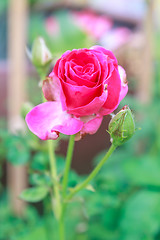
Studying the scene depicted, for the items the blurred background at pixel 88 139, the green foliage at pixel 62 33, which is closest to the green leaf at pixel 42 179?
the blurred background at pixel 88 139

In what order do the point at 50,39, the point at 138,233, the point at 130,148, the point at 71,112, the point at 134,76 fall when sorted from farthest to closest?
the point at 50,39 → the point at 134,76 → the point at 130,148 → the point at 138,233 → the point at 71,112

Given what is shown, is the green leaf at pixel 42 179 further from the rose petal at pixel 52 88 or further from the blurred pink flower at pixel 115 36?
the blurred pink flower at pixel 115 36

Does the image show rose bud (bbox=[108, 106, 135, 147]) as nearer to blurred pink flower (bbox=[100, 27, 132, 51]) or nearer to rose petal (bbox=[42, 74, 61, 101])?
rose petal (bbox=[42, 74, 61, 101])

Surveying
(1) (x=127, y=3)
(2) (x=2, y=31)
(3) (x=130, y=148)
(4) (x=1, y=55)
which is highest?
(1) (x=127, y=3)

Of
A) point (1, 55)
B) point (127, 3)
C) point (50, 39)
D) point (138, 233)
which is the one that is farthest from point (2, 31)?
point (138, 233)

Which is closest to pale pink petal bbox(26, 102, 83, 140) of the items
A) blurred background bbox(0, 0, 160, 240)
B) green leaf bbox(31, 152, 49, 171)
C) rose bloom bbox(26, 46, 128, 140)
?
rose bloom bbox(26, 46, 128, 140)

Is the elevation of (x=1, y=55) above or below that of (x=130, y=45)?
below

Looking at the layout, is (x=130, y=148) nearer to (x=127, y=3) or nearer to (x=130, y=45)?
(x=130, y=45)
